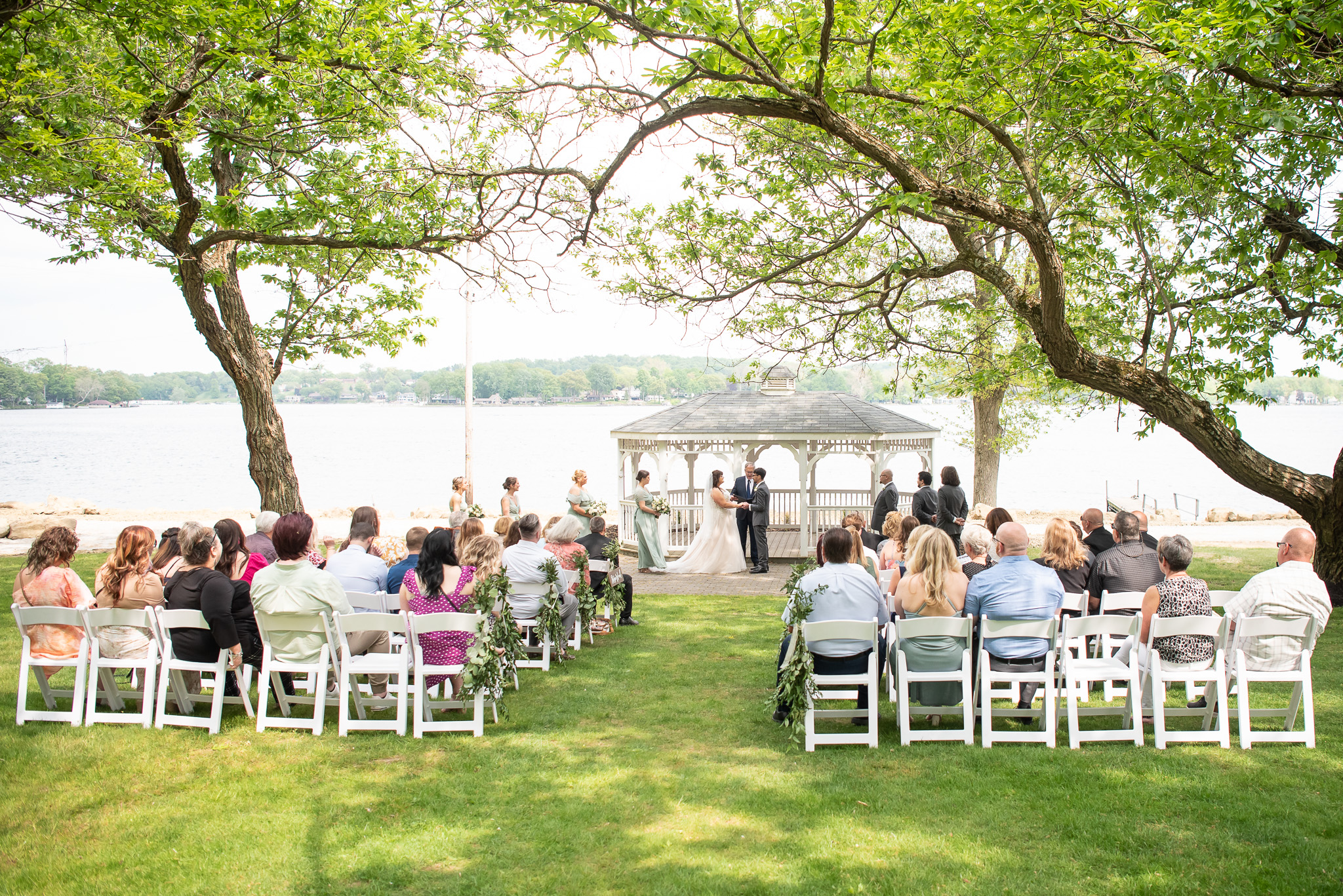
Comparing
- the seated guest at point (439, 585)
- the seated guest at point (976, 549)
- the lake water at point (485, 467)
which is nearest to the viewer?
the seated guest at point (439, 585)

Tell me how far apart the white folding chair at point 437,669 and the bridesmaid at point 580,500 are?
6.14 meters

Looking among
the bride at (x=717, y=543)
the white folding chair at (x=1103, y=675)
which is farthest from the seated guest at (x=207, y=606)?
the bride at (x=717, y=543)

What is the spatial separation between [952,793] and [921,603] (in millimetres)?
1391

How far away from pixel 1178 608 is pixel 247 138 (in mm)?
9743

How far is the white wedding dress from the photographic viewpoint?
48.0 feet

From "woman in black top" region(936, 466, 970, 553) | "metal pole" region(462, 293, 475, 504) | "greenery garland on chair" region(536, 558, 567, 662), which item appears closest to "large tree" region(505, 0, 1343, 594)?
"woman in black top" region(936, 466, 970, 553)

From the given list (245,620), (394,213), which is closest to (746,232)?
(394,213)

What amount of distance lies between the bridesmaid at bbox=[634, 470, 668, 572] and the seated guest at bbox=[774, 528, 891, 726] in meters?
8.43

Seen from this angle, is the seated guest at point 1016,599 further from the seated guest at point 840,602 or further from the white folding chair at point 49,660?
the white folding chair at point 49,660

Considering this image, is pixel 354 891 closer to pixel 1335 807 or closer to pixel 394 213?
pixel 1335 807

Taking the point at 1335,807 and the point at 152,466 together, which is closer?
the point at 1335,807

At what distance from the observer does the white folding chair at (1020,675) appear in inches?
215

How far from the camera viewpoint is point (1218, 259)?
37.9 feet

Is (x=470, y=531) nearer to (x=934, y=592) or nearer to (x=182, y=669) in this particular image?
(x=182, y=669)
